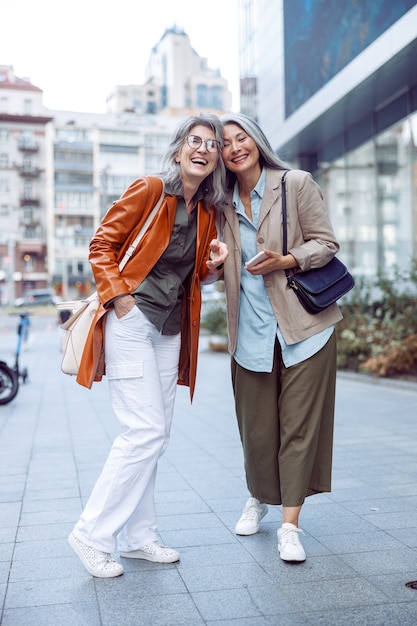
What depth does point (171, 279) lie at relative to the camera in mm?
3473

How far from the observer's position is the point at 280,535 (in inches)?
140

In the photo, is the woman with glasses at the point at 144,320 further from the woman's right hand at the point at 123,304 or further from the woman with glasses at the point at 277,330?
the woman with glasses at the point at 277,330

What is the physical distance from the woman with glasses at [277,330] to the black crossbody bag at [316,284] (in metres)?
0.03

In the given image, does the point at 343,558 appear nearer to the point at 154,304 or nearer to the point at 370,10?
the point at 154,304

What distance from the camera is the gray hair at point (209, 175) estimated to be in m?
3.46

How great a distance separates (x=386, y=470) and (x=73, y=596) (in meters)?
2.90

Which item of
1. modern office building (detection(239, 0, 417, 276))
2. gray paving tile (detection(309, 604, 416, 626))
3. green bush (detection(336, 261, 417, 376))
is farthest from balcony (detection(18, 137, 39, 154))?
gray paving tile (detection(309, 604, 416, 626))

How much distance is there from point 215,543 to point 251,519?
234mm

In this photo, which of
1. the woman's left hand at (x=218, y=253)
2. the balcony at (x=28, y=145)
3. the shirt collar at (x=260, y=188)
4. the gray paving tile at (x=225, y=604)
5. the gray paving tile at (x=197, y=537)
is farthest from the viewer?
the balcony at (x=28, y=145)

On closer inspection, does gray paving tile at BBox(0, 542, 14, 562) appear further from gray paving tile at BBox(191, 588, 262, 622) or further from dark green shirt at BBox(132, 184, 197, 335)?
dark green shirt at BBox(132, 184, 197, 335)

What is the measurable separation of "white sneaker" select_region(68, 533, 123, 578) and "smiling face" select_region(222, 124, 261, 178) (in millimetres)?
1744

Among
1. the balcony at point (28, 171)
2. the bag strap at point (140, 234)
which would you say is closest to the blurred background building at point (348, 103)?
the bag strap at point (140, 234)

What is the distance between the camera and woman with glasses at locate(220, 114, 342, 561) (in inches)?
142

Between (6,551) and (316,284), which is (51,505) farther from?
(316,284)
